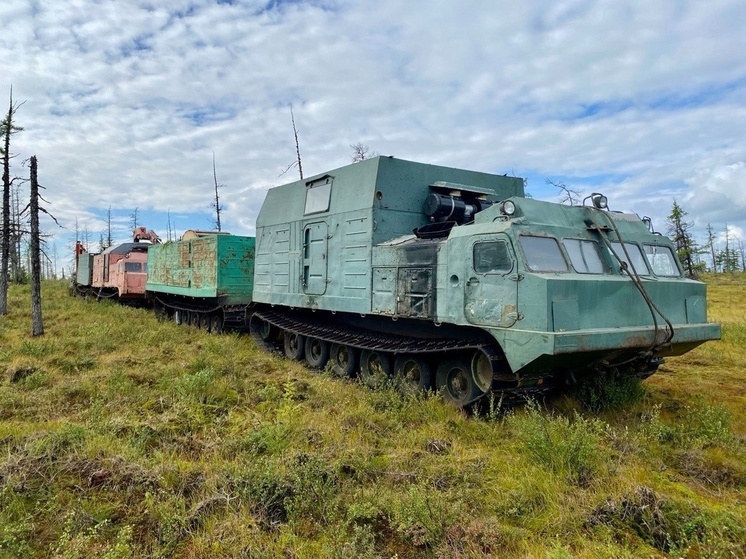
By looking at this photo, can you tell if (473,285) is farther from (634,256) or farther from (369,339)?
(369,339)

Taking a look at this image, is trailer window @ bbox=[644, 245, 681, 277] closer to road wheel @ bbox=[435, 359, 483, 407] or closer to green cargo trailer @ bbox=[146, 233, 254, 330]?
road wheel @ bbox=[435, 359, 483, 407]

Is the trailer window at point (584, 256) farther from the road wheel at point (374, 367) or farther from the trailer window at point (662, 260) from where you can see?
the road wheel at point (374, 367)

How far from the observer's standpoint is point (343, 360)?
9188mm

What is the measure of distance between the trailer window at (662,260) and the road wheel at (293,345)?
244 inches

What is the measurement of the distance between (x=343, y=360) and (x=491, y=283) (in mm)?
3929

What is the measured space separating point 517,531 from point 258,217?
29.9 ft

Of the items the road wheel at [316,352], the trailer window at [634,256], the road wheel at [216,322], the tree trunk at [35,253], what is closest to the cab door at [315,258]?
the road wheel at [316,352]

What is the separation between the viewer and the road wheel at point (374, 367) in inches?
302

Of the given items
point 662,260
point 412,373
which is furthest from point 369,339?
point 662,260

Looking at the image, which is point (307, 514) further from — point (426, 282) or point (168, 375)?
Answer: point (168, 375)

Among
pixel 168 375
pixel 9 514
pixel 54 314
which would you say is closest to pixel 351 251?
pixel 168 375

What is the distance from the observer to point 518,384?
5.89 metres

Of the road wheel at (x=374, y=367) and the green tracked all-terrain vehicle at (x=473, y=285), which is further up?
the green tracked all-terrain vehicle at (x=473, y=285)

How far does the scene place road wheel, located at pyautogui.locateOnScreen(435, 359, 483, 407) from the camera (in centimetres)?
652
